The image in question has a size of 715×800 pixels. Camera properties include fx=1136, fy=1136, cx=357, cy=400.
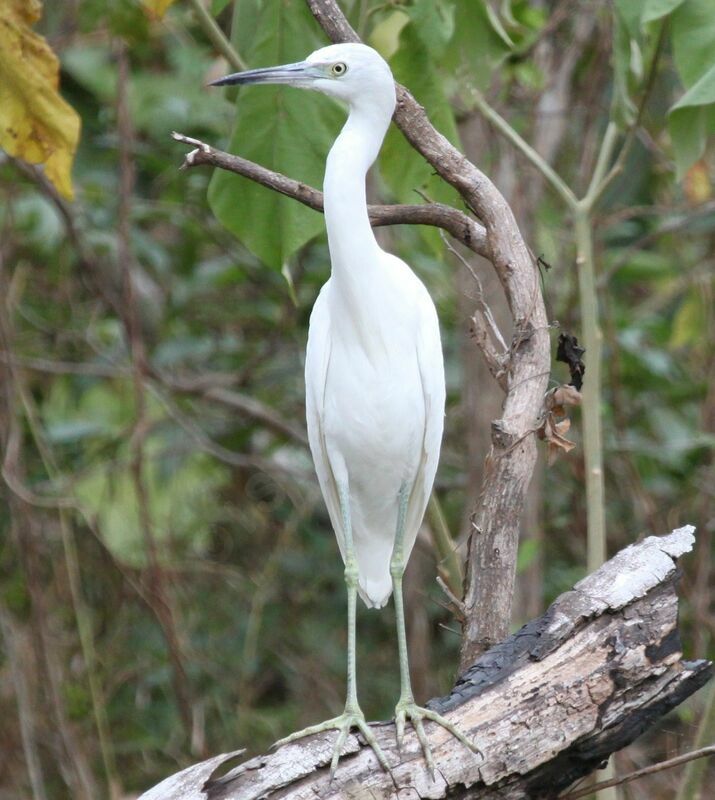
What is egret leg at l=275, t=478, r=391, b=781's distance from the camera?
5.42 ft

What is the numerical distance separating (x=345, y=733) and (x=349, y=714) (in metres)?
0.08

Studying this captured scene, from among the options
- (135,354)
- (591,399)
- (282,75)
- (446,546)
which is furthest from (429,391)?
(135,354)

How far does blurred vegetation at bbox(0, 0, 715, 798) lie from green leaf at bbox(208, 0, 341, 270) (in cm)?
108

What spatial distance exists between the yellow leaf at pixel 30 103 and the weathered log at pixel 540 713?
116 cm

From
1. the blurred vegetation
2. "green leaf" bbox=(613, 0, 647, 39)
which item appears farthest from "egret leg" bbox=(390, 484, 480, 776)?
the blurred vegetation

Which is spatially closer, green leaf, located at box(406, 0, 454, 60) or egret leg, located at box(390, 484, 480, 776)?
egret leg, located at box(390, 484, 480, 776)

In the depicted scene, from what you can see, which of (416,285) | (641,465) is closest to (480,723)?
(416,285)

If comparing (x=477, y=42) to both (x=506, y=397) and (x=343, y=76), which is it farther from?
(x=506, y=397)

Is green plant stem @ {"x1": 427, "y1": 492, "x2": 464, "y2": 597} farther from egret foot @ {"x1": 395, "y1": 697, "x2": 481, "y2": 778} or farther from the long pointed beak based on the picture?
the long pointed beak

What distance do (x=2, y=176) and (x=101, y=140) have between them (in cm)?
35

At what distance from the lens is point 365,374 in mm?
1947

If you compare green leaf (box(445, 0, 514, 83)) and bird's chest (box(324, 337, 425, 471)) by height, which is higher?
green leaf (box(445, 0, 514, 83))

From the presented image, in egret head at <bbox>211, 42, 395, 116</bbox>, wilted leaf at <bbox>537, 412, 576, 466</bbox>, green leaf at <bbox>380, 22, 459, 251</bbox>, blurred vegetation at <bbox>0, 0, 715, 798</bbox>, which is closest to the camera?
egret head at <bbox>211, 42, 395, 116</bbox>

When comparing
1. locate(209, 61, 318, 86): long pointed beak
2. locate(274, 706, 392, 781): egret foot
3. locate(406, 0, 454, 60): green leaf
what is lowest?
locate(274, 706, 392, 781): egret foot
